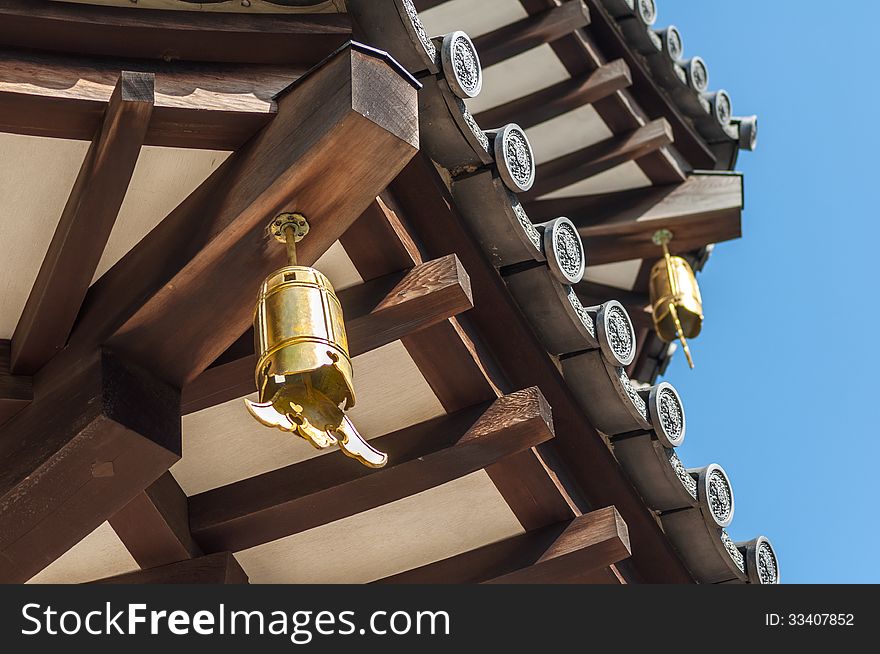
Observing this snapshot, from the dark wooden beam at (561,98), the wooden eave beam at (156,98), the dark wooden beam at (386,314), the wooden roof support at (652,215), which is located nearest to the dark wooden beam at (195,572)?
the dark wooden beam at (386,314)

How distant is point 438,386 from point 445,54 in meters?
1.23

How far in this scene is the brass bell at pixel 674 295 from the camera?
9688mm

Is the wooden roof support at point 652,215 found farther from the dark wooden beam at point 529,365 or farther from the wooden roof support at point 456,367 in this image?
the wooden roof support at point 456,367

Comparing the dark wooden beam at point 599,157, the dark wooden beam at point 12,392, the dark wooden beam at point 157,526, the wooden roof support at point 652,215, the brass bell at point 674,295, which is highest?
the dark wooden beam at point 599,157

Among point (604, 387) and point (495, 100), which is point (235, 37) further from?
point (495, 100)

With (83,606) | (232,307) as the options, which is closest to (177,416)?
(232,307)

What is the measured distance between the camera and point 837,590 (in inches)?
188

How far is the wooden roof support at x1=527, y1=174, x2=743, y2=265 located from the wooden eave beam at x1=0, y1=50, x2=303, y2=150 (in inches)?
193

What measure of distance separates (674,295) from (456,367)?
4.32 meters

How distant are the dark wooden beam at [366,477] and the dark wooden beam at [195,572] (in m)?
0.10

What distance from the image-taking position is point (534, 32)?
29.7 feet

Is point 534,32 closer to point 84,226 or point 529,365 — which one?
point 529,365

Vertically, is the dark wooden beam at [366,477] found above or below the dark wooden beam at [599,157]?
below

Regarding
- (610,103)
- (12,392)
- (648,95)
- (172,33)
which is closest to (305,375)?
(172,33)
